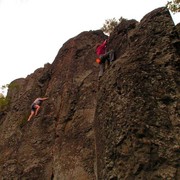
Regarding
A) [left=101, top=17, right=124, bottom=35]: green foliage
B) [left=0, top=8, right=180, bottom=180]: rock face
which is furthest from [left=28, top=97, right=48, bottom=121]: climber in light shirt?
[left=101, top=17, right=124, bottom=35]: green foliage

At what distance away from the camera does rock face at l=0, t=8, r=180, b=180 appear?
983 centimetres

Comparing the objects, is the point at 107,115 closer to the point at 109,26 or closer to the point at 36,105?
the point at 36,105

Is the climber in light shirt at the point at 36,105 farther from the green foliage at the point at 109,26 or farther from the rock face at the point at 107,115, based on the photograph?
the green foliage at the point at 109,26

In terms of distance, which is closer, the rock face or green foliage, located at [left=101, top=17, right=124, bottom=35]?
the rock face

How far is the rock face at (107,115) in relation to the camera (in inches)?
387

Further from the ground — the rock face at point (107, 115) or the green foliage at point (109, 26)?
the green foliage at point (109, 26)

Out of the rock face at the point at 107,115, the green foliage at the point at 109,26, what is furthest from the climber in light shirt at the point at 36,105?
the green foliage at the point at 109,26

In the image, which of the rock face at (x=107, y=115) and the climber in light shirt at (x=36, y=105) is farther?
the climber in light shirt at (x=36, y=105)

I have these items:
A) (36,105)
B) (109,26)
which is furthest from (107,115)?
(109,26)

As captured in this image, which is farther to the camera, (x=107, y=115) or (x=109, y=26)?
(x=109, y=26)

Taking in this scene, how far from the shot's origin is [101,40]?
22.5 meters

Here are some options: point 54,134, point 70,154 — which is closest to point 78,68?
point 54,134

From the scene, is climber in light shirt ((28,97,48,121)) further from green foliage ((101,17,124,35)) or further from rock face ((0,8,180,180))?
green foliage ((101,17,124,35))

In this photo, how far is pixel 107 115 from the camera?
37.3ft
